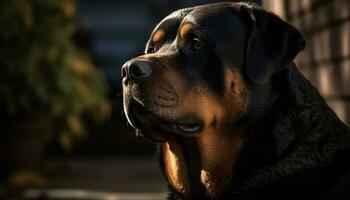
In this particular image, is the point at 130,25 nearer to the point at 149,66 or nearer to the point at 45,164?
the point at 45,164

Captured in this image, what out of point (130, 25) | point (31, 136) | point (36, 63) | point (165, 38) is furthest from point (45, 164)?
point (165, 38)

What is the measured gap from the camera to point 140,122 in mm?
2900

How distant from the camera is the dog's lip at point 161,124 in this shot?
109 inches

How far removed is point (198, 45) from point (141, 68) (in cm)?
29

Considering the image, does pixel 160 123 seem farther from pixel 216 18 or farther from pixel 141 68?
pixel 216 18

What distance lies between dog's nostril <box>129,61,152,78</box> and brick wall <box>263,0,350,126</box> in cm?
223

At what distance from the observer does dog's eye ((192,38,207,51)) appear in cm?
284

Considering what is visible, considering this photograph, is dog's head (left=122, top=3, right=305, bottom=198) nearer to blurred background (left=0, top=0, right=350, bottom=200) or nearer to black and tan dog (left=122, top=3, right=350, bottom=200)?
black and tan dog (left=122, top=3, right=350, bottom=200)

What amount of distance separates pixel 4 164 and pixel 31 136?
0.44 metres

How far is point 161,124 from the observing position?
2812 millimetres

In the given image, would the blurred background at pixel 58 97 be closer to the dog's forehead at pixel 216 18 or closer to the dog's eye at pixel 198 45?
the dog's forehead at pixel 216 18

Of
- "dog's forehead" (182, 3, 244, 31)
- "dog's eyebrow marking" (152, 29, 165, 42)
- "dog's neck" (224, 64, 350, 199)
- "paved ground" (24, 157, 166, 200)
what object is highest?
"dog's forehead" (182, 3, 244, 31)

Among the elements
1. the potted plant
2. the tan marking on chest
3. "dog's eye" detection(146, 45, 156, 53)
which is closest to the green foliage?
the potted plant

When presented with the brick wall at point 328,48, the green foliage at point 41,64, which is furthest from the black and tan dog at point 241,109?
the green foliage at point 41,64
